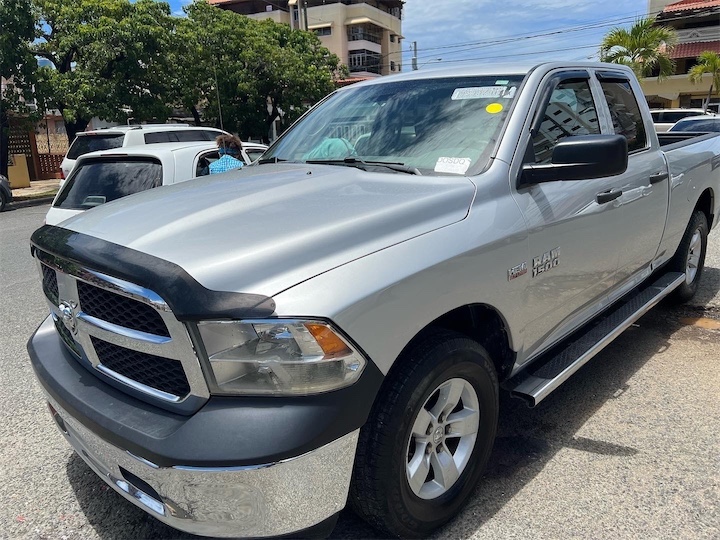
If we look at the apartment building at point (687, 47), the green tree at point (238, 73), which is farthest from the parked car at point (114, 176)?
the apartment building at point (687, 47)

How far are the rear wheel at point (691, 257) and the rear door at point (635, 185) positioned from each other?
2.91ft

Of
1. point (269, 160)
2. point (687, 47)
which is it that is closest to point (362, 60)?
point (687, 47)

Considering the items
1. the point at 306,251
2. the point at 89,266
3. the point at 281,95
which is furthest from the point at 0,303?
the point at 281,95

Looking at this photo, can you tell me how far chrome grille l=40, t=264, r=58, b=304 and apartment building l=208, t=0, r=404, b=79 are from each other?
5761 cm

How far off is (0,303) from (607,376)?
5738 mm

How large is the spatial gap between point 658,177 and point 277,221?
112 inches

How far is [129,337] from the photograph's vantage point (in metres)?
2.04

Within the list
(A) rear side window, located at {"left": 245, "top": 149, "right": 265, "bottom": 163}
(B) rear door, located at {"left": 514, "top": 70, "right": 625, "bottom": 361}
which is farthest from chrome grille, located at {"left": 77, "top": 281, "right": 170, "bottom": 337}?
(A) rear side window, located at {"left": 245, "top": 149, "right": 265, "bottom": 163}

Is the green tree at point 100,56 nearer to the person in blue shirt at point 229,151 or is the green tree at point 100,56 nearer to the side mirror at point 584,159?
the person in blue shirt at point 229,151

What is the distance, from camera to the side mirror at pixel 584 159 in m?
2.58

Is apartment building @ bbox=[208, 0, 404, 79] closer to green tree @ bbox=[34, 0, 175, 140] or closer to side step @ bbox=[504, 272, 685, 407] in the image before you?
green tree @ bbox=[34, 0, 175, 140]

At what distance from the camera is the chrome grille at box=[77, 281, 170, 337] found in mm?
1964

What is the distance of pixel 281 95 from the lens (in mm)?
27938

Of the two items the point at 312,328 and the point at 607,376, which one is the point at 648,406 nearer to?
the point at 607,376
